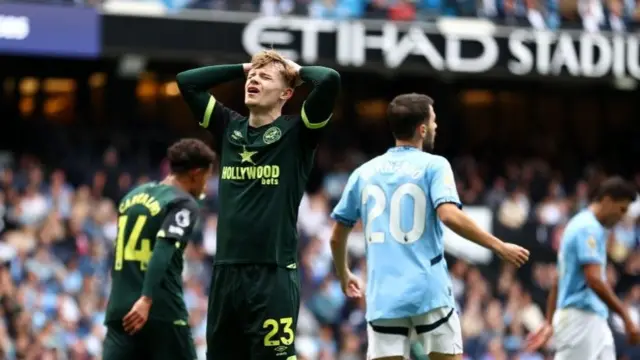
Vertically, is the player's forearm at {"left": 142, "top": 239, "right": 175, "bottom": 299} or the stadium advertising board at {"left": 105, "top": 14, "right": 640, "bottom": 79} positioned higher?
the stadium advertising board at {"left": 105, "top": 14, "right": 640, "bottom": 79}

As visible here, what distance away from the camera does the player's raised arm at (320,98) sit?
25.6 feet

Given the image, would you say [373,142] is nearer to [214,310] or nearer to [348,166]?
[348,166]

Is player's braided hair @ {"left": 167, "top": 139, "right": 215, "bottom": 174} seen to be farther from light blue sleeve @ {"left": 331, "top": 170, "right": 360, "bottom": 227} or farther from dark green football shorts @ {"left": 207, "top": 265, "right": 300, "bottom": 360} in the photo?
dark green football shorts @ {"left": 207, "top": 265, "right": 300, "bottom": 360}

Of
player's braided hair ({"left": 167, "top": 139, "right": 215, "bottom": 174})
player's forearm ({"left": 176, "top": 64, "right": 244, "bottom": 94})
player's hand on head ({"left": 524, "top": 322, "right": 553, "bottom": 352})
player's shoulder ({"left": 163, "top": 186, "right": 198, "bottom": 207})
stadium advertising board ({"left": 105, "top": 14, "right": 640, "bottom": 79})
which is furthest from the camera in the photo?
stadium advertising board ({"left": 105, "top": 14, "right": 640, "bottom": 79})

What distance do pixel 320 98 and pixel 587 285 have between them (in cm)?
367

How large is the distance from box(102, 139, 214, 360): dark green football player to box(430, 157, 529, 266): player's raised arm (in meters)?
1.77

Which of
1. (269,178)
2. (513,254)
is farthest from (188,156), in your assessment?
(513,254)

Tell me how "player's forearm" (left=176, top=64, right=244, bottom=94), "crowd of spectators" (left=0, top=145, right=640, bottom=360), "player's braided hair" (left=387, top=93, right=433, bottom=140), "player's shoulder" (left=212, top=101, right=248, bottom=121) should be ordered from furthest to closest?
"crowd of spectators" (left=0, top=145, right=640, bottom=360)
"player's braided hair" (left=387, top=93, right=433, bottom=140)
"player's forearm" (left=176, top=64, right=244, bottom=94)
"player's shoulder" (left=212, top=101, right=248, bottom=121)

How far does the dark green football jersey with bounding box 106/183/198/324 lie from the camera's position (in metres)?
9.29

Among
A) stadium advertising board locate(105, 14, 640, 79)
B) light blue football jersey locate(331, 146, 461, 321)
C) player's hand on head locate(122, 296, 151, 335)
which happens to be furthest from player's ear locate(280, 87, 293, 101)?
stadium advertising board locate(105, 14, 640, 79)

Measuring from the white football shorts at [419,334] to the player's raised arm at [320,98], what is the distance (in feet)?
4.77

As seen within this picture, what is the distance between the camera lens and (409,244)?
8523mm

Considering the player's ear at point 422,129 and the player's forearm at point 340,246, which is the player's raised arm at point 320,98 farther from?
the player's forearm at point 340,246

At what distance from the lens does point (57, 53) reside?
2086cm
